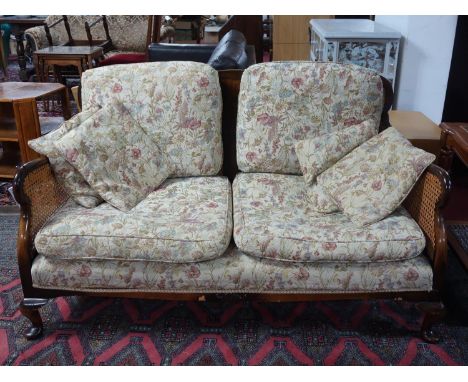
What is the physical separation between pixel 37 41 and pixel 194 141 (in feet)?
14.6

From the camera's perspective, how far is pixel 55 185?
183 cm

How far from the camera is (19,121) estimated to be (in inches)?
112

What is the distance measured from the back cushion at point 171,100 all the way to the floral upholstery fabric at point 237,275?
59 cm

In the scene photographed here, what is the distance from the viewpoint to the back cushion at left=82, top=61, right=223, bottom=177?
80.1 inches

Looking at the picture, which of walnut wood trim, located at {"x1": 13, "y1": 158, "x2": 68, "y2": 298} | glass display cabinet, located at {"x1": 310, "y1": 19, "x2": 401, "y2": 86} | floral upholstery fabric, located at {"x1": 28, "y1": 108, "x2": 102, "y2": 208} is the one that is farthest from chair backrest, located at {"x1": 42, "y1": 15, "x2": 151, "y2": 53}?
walnut wood trim, located at {"x1": 13, "y1": 158, "x2": 68, "y2": 298}

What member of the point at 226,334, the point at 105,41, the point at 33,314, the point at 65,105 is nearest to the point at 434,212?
the point at 226,334

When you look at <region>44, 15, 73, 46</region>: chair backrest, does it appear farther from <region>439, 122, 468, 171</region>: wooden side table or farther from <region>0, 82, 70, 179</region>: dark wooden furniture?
<region>439, 122, 468, 171</region>: wooden side table

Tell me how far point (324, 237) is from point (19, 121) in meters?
2.13

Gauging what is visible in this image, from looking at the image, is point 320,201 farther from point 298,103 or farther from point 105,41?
point 105,41

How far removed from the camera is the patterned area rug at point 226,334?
1.64 m

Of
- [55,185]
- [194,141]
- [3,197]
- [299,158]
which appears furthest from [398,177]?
[3,197]

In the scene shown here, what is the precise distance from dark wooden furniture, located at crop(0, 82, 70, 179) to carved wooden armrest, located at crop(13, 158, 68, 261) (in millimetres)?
1233
